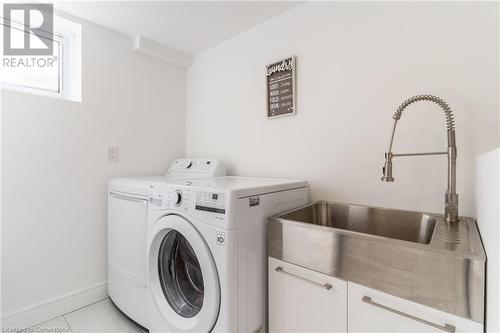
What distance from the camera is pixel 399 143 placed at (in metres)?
1.30

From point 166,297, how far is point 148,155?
127 cm

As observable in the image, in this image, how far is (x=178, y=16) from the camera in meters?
1.77

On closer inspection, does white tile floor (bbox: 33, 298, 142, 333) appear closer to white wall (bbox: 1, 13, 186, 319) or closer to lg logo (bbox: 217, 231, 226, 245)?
white wall (bbox: 1, 13, 186, 319)

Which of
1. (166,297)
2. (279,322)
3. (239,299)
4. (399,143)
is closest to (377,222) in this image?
(399,143)

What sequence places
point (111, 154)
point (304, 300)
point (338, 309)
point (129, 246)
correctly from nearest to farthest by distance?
point (338, 309), point (304, 300), point (129, 246), point (111, 154)

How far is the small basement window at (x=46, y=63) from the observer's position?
161 cm

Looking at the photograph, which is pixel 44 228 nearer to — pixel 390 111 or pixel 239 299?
pixel 239 299

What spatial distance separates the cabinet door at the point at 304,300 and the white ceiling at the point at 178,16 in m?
1.67

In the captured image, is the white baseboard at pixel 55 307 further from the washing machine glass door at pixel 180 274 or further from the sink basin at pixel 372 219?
the sink basin at pixel 372 219

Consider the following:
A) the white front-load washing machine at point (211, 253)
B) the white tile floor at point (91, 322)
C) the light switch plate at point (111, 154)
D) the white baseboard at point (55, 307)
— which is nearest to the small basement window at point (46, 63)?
the light switch plate at point (111, 154)

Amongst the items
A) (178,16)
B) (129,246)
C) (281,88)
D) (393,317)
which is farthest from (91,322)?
(178,16)

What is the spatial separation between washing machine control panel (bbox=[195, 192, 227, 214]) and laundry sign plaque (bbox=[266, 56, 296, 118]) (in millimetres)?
910

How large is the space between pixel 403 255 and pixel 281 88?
130 centimetres

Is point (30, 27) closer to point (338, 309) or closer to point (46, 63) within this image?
point (46, 63)
